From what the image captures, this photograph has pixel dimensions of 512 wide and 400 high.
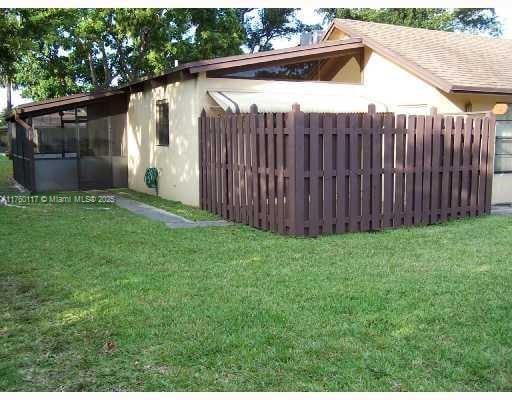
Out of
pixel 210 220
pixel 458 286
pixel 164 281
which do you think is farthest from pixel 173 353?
pixel 210 220

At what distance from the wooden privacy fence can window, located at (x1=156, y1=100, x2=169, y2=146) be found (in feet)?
14.7

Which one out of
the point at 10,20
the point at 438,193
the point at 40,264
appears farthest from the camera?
the point at 10,20

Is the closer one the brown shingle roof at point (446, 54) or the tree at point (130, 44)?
the brown shingle roof at point (446, 54)

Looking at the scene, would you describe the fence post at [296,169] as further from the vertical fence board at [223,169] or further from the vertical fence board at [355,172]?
the vertical fence board at [223,169]

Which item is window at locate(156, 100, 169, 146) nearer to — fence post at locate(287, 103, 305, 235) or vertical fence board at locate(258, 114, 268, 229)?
vertical fence board at locate(258, 114, 268, 229)

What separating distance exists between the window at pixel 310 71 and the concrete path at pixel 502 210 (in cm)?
541

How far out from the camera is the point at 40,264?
293 inches

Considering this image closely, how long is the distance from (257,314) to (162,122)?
12124 mm

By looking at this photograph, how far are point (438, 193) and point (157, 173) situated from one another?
29.2 feet

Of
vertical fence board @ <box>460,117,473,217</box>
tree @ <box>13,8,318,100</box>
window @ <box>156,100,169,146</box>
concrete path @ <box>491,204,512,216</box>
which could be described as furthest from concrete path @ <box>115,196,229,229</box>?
tree @ <box>13,8,318,100</box>

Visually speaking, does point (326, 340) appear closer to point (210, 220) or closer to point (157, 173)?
point (210, 220)

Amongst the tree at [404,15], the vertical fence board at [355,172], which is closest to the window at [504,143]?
the vertical fence board at [355,172]

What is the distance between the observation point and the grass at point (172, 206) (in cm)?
1233

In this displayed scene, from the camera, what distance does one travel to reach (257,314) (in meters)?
5.29
